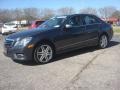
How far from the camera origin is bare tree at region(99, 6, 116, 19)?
83887 millimetres

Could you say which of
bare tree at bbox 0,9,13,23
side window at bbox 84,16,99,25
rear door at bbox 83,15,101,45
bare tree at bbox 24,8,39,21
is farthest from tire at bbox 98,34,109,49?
bare tree at bbox 0,9,13,23

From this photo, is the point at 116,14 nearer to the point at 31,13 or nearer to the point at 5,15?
the point at 31,13

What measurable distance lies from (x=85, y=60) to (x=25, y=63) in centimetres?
204

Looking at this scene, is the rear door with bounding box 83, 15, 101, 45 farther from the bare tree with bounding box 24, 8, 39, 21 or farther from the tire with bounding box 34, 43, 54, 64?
the bare tree with bounding box 24, 8, 39, 21

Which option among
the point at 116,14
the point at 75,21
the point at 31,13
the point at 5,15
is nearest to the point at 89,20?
the point at 75,21

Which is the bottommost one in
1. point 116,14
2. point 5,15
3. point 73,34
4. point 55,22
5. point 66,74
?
point 5,15

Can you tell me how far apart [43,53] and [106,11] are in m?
82.1

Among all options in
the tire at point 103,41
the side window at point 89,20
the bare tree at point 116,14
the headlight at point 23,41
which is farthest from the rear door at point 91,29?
the bare tree at point 116,14

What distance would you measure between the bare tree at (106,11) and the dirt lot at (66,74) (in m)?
76.6

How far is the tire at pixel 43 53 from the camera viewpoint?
7.72m

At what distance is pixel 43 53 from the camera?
7895 mm

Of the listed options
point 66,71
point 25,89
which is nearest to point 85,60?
point 66,71

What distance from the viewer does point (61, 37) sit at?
27.3 feet

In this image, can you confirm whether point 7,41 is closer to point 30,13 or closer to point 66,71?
point 66,71
